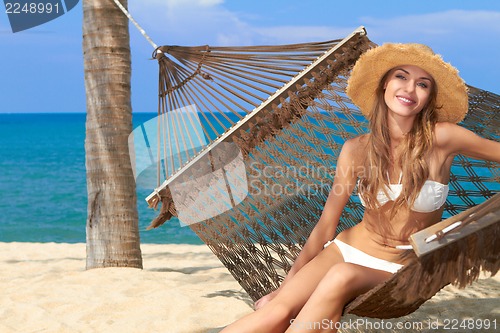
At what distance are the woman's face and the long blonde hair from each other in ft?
0.10

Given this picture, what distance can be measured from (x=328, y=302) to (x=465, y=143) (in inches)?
25.6

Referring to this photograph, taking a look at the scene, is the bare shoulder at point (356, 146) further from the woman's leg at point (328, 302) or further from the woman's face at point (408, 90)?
the woman's leg at point (328, 302)

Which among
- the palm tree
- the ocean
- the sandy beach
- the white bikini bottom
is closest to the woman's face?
the white bikini bottom

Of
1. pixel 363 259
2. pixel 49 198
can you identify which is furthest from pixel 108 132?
pixel 49 198

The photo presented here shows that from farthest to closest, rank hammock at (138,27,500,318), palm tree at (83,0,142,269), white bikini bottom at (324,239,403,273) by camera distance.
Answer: palm tree at (83,0,142,269)
hammock at (138,27,500,318)
white bikini bottom at (324,239,403,273)

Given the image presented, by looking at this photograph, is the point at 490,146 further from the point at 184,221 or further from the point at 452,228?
the point at 184,221

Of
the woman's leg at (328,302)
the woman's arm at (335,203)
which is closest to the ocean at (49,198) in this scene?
the woman's arm at (335,203)

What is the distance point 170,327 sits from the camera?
3031 mm

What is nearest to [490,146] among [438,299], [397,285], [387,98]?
[387,98]

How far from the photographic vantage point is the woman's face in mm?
2104

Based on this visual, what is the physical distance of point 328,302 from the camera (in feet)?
6.11

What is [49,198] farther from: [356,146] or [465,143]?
[465,143]

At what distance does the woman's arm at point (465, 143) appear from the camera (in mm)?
2078

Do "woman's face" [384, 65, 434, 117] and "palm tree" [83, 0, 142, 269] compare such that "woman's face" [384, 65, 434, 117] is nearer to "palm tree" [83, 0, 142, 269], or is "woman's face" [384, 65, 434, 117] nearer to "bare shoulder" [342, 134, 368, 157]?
"bare shoulder" [342, 134, 368, 157]
